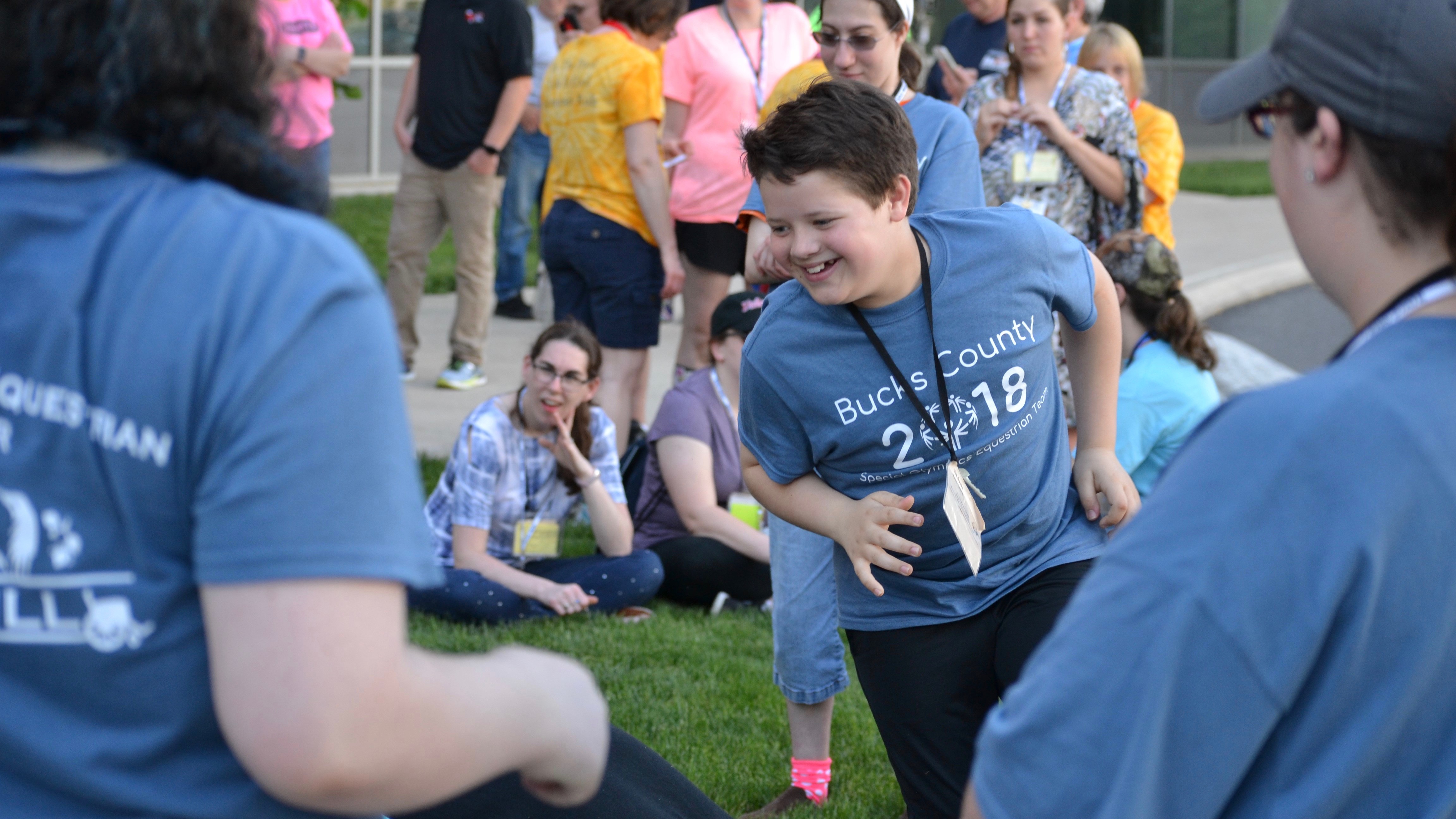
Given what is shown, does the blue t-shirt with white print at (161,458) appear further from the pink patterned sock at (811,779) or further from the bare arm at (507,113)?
the bare arm at (507,113)

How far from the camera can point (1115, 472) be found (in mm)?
2875

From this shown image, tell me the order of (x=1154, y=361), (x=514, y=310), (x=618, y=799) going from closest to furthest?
(x=618, y=799) < (x=1154, y=361) < (x=514, y=310)

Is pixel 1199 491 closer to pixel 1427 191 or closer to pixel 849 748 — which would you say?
pixel 1427 191

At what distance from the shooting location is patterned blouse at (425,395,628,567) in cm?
516

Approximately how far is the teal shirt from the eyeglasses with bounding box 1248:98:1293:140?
3208 mm

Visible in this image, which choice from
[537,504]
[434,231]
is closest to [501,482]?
[537,504]

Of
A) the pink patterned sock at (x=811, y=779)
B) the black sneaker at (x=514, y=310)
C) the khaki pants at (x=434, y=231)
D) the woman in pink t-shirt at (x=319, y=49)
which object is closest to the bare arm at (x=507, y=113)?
the khaki pants at (x=434, y=231)

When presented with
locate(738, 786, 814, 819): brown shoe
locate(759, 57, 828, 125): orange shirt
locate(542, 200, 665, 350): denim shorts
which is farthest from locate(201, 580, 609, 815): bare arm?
locate(542, 200, 665, 350): denim shorts

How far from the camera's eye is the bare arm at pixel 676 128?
6141mm

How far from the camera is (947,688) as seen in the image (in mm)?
2768

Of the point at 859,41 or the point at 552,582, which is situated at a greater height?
the point at 859,41

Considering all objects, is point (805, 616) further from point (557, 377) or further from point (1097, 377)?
point (557, 377)

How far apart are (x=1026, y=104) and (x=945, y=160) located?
81.2 inches

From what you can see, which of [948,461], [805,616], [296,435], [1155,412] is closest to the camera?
[296,435]
